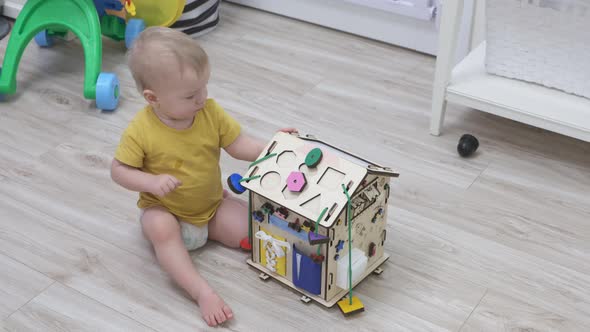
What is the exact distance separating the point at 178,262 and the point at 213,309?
114mm

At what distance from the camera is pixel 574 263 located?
4.45 ft

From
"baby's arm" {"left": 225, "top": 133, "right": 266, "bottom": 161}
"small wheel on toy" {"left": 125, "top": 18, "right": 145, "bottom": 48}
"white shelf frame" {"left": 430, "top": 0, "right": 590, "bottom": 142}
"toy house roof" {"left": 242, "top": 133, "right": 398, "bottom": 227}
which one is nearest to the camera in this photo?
"toy house roof" {"left": 242, "top": 133, "right": 398, "bottom": 227}

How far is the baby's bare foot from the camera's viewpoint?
1229 millimetres

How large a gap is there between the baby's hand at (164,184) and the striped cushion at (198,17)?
3.12 feet

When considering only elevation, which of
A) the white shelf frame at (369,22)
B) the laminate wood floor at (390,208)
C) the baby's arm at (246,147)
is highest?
the baby's arm at (246,147)

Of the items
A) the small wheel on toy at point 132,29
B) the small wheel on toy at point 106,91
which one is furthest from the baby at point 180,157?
the small wheel on toy at point 132,29

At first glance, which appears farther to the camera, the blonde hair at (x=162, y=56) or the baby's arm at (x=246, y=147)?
the baby's arm at (x=246, y=147)

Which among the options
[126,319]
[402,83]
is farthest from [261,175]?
[402,83]

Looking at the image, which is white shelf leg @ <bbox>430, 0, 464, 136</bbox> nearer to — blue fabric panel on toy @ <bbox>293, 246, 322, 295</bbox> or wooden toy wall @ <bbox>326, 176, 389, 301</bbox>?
wooden toy wall @ <bbox>326, 176, 389, 301</bbox>

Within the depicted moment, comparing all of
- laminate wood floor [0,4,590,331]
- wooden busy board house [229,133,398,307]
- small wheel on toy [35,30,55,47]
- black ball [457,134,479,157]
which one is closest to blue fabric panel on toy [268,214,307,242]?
wooden busy board house [229,133,398,307]

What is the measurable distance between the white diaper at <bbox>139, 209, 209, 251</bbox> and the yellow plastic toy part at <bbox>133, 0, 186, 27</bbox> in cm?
80

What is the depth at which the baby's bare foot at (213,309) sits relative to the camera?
48.4 inches

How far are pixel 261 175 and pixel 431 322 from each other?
1.22ft

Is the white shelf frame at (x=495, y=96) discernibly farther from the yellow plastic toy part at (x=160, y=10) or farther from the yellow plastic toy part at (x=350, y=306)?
the yellow plastic toy part at (x=160, y=10)
